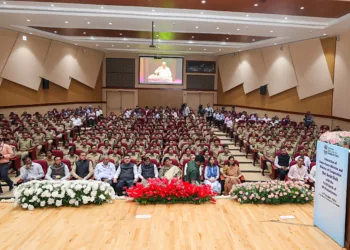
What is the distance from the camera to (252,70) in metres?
20.6

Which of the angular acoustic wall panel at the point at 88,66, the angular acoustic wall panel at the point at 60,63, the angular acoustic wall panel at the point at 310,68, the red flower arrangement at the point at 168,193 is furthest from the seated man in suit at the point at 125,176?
the angular acoustic wall panel at the point at 88,66

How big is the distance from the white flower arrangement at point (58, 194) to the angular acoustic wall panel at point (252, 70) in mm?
16378

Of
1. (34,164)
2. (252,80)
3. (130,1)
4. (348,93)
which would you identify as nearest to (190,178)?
(34,164)

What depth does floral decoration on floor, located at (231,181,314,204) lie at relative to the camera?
16.5 feet

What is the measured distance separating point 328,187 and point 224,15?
938 centimetres

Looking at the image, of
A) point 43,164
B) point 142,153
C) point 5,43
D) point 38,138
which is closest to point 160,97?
point 5,43

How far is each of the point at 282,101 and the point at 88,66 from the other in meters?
12.9

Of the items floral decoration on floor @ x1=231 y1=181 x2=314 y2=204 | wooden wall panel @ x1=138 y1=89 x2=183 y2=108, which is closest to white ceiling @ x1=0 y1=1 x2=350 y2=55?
floral decoration on floor @ x1=231 y1=181 x2=314 y2=204

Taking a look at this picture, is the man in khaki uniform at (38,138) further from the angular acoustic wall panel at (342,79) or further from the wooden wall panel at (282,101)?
the wooden wall panel at (282,101)

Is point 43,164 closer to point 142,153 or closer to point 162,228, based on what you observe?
point 142,153

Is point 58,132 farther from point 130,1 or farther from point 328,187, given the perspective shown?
point 328,187

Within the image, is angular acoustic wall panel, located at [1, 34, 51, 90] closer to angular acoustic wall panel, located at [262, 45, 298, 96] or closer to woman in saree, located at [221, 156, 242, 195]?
woman in saree, located at [221, 156, 242, 195]

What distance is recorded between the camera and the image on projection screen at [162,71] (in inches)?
968

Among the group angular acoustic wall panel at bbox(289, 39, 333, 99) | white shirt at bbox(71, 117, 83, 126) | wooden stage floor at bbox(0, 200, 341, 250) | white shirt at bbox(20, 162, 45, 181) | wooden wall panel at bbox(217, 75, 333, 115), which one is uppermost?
angular acoustic wall panel at bbox(289, 39, 333, 99)
